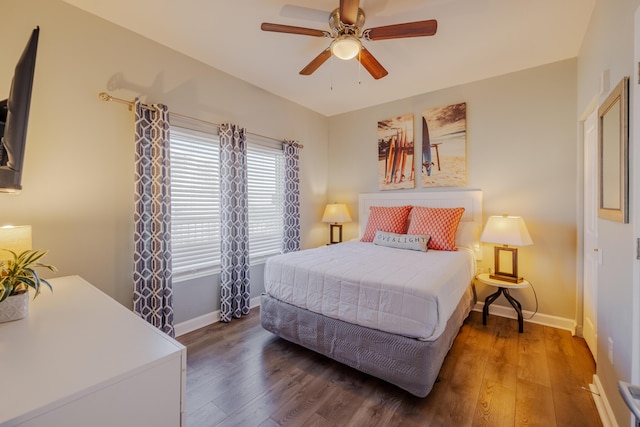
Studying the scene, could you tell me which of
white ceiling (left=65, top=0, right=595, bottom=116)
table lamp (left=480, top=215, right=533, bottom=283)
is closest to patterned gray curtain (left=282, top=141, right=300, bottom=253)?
Result: white ceiling (left=65, top=0, right=595, bottom=116)

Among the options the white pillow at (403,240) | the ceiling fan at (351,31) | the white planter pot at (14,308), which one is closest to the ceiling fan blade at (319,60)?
the ceiling fan at (351,31)

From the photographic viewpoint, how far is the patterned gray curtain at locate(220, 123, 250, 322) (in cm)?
298

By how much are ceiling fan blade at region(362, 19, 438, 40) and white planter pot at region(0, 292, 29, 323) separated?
2518mm

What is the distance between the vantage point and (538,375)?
203 cm

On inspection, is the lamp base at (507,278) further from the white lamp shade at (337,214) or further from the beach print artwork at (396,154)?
the white lamp shade at (337,214)

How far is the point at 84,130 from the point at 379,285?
8.41 feet

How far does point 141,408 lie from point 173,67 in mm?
2869

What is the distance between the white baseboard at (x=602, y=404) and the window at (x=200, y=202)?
3.19 metres

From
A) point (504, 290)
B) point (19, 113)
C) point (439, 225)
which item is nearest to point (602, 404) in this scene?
point (504, 290)

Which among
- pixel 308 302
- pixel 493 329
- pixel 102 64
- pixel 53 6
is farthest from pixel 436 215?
pixel 53 6

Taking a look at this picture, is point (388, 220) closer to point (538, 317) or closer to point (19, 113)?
point (538, 317)

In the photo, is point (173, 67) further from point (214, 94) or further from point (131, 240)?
point (131, 240)

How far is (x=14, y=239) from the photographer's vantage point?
1.42 m

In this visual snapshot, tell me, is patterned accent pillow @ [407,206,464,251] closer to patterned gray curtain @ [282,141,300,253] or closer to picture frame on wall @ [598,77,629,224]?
picture frame on wall @ [598,77,629,224]
